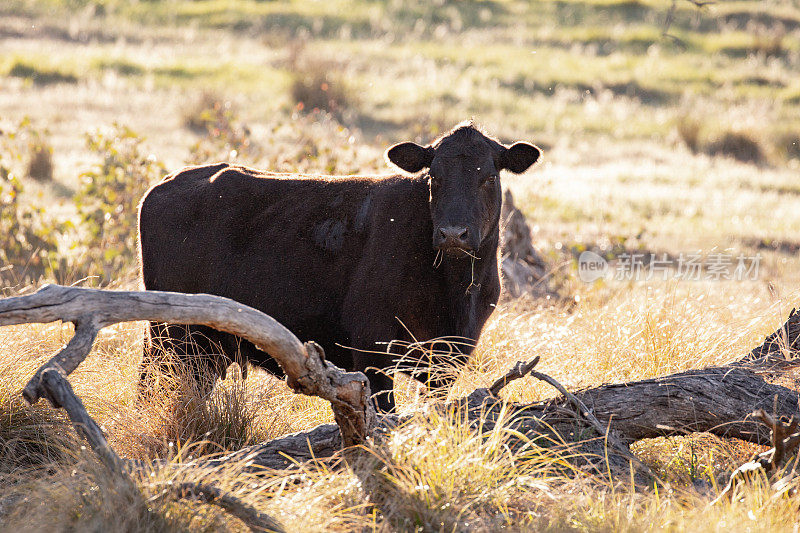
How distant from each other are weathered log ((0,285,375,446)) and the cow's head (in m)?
1.41

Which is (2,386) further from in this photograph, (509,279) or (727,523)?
(509,279)

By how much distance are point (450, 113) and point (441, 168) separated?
1801 centimetres

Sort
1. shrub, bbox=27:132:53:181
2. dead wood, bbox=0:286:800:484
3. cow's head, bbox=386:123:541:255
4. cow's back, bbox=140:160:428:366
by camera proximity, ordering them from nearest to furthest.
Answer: dead wood, bbox=0:286:800:484, cow's head, bbox=386:123:541:255, cow's back, bbox=140:160:428:366, shrub, bbox=27:132:53:181

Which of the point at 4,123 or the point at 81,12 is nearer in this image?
the point at 4,123

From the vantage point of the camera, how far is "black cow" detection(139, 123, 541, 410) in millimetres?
5832

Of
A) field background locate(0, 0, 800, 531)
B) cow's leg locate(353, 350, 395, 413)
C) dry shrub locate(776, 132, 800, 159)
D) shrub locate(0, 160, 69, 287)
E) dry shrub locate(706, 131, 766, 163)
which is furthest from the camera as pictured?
dry shrub locate(776, 132, 800, 159)

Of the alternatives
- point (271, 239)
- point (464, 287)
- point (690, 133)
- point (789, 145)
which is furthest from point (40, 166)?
point (789, 145)

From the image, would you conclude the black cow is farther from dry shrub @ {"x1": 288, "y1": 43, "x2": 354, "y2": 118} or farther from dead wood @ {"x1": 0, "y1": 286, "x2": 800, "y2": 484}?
Result: dry shrub @ {"x1": 288, "y1": 43, "x2": 354, "y2": 118}

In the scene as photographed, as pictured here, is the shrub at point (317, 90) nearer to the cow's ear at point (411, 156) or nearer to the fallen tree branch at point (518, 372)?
the cow's ear at point (411, 156)

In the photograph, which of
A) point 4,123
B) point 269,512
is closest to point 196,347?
point 269,512

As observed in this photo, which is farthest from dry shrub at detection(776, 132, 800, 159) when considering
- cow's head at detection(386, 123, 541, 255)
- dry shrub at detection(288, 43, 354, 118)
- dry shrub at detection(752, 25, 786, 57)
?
cow's head at detection(386, 123, 541, 255)

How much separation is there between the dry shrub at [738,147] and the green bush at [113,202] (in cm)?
1599

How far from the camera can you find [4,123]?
18.8m

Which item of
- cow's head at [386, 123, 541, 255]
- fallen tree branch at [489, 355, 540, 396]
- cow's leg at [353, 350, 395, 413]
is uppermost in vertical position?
cow's head at [386, 123, 541, 255]
